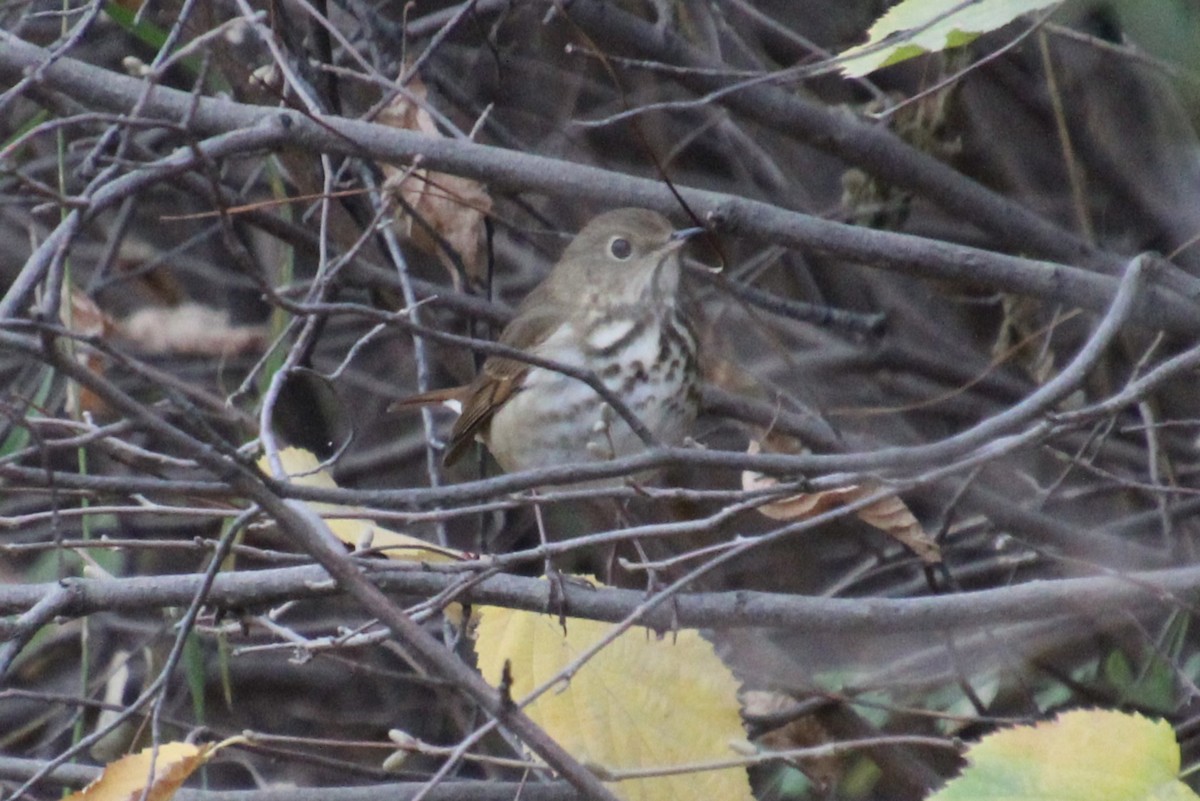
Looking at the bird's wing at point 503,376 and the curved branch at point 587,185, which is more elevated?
the curved branch at point 587,185

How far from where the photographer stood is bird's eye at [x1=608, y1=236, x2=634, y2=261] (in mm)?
3652

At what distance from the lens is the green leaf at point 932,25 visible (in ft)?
5.75

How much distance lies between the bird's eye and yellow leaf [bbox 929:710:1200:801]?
222 cm

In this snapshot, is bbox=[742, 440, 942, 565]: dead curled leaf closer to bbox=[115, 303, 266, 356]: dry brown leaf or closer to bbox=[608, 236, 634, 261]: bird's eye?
bbox=[608, 236, 634, 261]: bird's eye

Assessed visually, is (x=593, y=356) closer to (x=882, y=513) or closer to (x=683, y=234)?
(x=683, y=234)

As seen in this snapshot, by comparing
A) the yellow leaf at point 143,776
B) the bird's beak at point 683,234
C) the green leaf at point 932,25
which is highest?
the green leaf at point 932,25

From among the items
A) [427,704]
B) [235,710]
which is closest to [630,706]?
[427,704]

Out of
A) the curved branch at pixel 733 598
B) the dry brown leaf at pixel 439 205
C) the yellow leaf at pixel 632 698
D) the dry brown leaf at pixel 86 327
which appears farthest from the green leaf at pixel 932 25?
the dry brown leaf at pixel 86 327

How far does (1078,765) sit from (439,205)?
2094 mm

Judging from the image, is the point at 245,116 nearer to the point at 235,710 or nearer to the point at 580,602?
the point at 580,602

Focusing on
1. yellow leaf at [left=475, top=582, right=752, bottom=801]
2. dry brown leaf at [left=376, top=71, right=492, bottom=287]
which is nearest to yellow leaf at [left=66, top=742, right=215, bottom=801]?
yellow leaf at [left=475, top=582, right=752, bottom=801]

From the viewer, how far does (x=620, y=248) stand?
3670 millimetres

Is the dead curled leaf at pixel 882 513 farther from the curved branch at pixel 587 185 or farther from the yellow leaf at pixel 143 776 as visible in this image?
the yellow leaf at pixel 143 776

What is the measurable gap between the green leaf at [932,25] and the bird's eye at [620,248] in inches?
65.3
